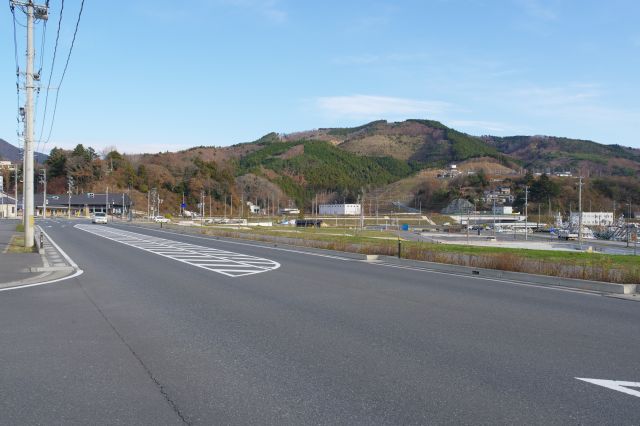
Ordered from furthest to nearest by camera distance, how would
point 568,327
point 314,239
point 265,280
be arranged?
point 314,239 → point 265,280 → point 568,327

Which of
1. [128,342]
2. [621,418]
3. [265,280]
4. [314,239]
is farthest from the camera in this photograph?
[314,239]

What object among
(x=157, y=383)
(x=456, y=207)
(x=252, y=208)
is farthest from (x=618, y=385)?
(x=456, y=207)

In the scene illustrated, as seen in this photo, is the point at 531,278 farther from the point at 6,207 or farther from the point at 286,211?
the point at 286,211

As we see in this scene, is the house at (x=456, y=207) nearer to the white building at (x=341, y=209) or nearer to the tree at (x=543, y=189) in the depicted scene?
the tree at (x=543, y=189)

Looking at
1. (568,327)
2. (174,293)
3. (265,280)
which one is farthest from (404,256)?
(568,327)

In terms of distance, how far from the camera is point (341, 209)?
18262 centimetres

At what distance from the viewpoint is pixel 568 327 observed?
948 centimetres

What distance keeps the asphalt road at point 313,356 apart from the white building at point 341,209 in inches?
6217

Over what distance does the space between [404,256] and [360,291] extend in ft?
34.4

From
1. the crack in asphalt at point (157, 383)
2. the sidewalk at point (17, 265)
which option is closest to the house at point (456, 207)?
the sidewalk at point (17, 265)

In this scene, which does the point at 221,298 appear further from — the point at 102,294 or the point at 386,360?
the point at 386,360

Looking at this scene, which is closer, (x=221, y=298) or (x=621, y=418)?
(x=621, y=418)

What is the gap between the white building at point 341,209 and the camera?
177 meters

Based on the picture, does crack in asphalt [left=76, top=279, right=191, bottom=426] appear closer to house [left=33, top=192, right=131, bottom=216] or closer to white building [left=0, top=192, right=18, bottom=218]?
house [left=33, top=192, right=131, bottom=216]
